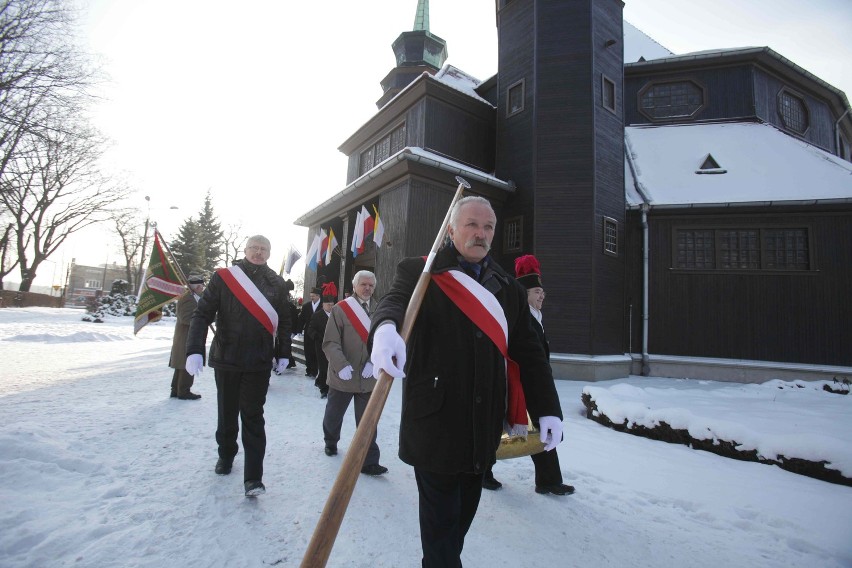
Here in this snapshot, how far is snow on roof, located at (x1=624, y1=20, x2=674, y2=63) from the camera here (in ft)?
59.5

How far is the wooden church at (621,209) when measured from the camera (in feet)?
38.2

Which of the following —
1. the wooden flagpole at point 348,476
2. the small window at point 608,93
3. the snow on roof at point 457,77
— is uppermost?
the snow on roof at point 457,77

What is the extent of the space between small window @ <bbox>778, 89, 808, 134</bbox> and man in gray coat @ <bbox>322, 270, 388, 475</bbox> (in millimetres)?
19650

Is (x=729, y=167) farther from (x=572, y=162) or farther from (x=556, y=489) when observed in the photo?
(x=556, y=489)

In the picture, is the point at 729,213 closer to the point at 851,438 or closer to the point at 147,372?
the point at 851,438

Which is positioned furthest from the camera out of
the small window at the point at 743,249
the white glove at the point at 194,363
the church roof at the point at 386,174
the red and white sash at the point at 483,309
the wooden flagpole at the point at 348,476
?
the small window at the point at 743,249

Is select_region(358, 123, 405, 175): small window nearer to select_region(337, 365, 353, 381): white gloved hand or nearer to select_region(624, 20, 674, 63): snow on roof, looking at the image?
select_region(624, 20, 674, 63): snow on roof

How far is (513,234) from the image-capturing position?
43.6 feet

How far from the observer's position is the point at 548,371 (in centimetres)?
237

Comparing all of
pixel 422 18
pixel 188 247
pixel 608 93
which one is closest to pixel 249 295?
pixel 608 93

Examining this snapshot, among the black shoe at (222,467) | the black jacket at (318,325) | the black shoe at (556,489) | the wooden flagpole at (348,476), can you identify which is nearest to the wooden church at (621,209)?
the black jacket at (318,325)

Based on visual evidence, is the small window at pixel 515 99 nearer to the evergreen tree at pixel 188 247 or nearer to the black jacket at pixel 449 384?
the black jacket at pixel 449 384

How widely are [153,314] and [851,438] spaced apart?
995cm

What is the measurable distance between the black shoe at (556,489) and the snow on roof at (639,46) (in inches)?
757
